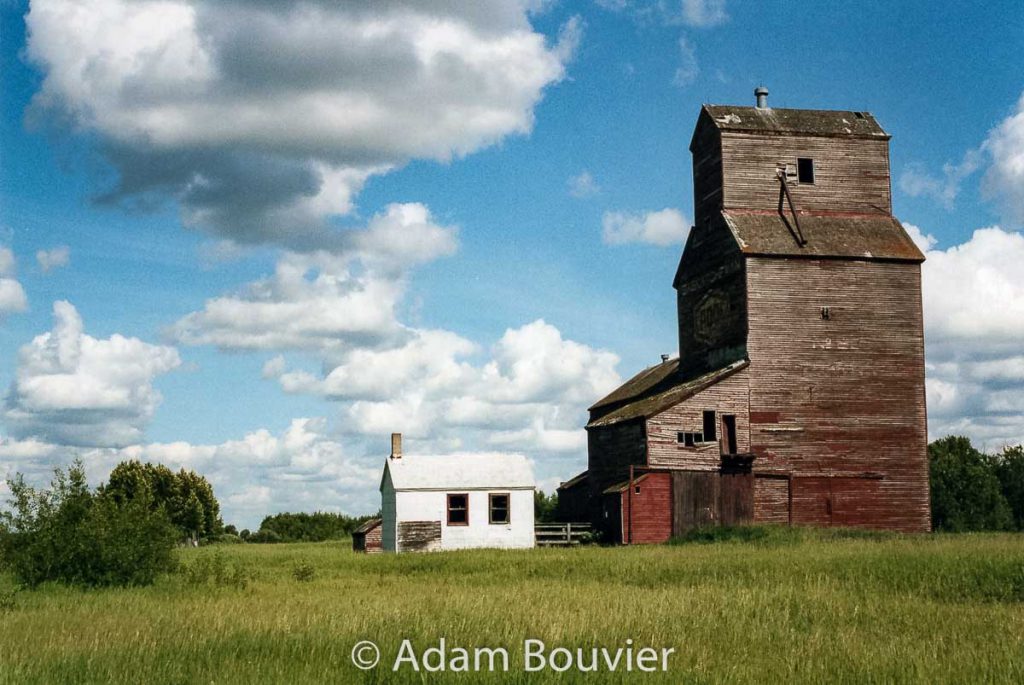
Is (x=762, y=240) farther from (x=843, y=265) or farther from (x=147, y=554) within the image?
(x=147, y=554)

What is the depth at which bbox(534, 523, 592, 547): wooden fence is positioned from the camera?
42.1m

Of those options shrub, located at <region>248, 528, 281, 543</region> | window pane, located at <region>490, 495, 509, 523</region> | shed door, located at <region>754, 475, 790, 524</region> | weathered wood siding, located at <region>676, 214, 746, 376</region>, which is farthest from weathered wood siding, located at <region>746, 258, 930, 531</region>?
shrub, located at <region>248, 528, 281, 543</region>

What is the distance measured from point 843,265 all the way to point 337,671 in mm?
35347

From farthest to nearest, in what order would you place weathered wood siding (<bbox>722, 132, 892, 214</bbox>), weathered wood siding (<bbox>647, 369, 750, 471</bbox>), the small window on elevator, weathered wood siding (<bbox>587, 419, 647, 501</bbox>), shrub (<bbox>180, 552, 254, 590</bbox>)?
1. the small window on elevator
2. weathered wood siding (<bbox>722, 132, 892, 214</bbox>)
3. weathered wood siding (<bbox>587, 419, 647, 501</bbox>)
4. weathered wood siding (<bbox>647, 369, 750, 471</bbox>)
5. shrub (<bbox>180, 552, 254, 590</bbox>)

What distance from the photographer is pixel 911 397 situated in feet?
137

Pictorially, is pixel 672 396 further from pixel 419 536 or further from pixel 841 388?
pixel 419 536

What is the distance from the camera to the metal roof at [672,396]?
132 ft

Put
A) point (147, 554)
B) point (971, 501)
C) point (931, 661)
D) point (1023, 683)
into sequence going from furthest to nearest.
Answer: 1. point (971, 501)
2. point (147, 554)
3. point (931, 661)
4. point (1023, 683)

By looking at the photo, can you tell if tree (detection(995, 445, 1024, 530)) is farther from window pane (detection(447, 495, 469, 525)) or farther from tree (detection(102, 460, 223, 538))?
tree (detection(102, 460, 223, 538))

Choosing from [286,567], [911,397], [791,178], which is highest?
[791,178]

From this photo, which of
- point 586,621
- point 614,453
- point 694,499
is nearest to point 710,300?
point 614,453

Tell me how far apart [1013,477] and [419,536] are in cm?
4316

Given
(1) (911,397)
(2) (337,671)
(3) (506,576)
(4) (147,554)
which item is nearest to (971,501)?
(1) (911,397)

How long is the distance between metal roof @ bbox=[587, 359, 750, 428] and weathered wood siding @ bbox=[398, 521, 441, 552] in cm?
881
